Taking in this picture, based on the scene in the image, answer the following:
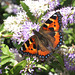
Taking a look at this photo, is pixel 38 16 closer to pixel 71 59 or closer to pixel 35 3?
pixel 35 3

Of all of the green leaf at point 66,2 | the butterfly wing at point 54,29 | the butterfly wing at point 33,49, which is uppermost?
the green leaf at point 66,2

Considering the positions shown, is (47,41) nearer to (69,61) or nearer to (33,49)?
(33,49)

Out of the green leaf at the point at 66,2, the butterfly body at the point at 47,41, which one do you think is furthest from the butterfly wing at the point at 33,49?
the green leaf at the point at 66,2

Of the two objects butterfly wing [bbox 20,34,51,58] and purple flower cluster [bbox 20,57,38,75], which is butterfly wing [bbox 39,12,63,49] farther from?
purple flower cluster [bbox 20,57,38,75]

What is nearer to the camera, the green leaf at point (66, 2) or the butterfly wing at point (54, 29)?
the butterfly wing at point (54, 29)

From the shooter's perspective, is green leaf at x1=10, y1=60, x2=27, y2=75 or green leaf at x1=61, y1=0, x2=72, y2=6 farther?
green leaf at x1=61, y1=0, x2=72, y2=6

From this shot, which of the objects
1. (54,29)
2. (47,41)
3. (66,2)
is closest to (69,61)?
(47,41)

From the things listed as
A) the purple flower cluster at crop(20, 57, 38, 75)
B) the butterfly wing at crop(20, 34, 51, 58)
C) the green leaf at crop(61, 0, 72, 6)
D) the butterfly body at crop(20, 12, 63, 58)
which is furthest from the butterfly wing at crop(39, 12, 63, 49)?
the green leaf at crop(61, 0, 72, 6)

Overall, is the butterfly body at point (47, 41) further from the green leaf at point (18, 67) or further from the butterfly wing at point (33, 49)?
the green leaf at point (18, 67)

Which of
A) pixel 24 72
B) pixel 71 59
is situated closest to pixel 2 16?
pixel 24 72

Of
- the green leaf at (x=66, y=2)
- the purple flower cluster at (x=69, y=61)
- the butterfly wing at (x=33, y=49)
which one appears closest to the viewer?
the butterfly wing at (x=33, y=49)

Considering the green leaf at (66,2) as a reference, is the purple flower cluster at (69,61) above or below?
below
